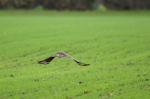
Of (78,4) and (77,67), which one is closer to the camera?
(77,67)

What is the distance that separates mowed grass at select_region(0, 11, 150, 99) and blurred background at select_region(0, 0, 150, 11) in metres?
26.6

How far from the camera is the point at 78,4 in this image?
172 ft

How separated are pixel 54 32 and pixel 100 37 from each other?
11.9 ft

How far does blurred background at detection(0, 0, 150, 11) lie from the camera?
52.1 m

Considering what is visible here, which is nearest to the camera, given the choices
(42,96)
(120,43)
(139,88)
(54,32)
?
(42,96)

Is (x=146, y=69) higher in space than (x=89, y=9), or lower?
higher

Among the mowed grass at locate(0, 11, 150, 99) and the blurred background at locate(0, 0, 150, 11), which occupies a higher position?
the mowed grass at locate(0, 11, 150, 99)

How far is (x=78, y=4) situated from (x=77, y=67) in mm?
38301

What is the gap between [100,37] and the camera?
24.0 m

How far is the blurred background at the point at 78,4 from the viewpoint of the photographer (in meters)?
52.1

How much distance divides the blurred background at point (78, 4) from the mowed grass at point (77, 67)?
87.3 ft

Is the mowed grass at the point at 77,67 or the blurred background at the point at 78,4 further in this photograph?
the blurred background at the point at 78,4

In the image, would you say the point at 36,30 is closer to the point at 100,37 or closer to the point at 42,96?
the point at 100,37

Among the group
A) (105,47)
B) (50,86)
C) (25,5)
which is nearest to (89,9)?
(25,5)
